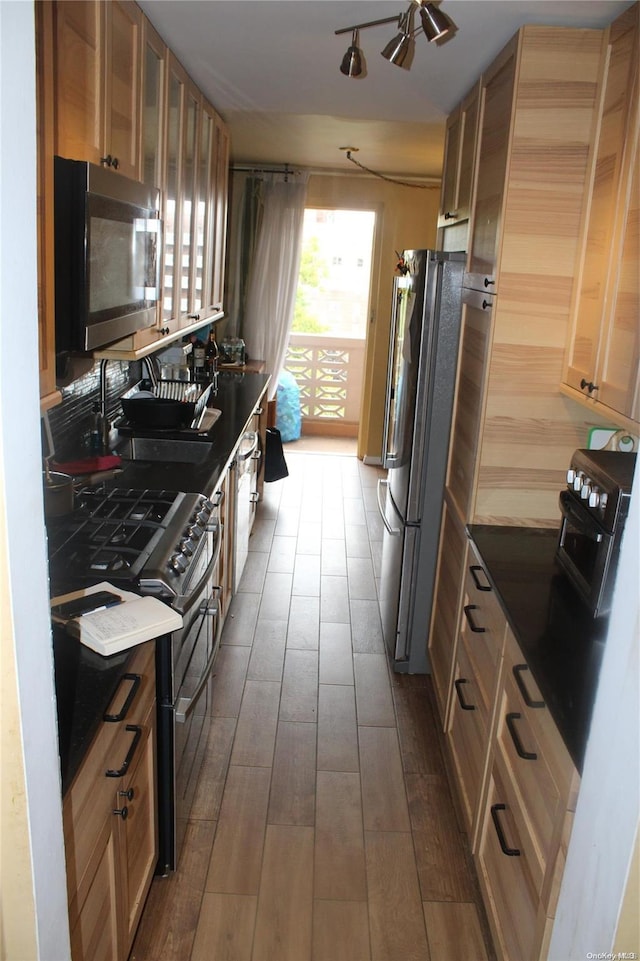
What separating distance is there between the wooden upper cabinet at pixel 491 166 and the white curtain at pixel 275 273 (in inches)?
140

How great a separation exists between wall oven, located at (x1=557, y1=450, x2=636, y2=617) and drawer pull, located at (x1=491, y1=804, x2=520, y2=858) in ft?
1.69

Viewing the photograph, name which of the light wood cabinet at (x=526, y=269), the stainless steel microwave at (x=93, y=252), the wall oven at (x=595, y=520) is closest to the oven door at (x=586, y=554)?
the wall oven at (x=595, y=520)

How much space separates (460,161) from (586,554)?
1827 millimetres

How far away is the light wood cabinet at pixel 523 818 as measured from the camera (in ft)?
4.81

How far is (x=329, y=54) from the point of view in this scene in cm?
267

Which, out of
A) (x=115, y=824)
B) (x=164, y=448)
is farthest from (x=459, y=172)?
(x=115, y=824)

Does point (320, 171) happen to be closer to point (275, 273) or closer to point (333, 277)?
point (275, 273)

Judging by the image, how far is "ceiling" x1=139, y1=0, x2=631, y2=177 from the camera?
217cm

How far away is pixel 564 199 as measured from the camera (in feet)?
7.47

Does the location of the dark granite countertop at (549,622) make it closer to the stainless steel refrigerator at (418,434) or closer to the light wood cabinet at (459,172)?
the stainless steel refrigerator at (418,434)

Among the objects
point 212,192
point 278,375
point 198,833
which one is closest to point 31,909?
point 198,833

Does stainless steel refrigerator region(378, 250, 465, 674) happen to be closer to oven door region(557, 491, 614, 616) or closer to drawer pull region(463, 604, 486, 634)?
drawer pull region(463, 604, 486, 634)

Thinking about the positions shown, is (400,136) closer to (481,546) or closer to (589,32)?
(589,32)

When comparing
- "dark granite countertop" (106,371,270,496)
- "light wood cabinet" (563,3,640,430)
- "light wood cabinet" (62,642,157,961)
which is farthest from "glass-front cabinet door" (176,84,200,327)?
"light wood cabinet" (62,642,157,961)
